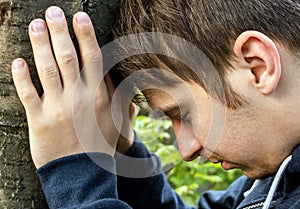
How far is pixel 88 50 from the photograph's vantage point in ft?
4.39

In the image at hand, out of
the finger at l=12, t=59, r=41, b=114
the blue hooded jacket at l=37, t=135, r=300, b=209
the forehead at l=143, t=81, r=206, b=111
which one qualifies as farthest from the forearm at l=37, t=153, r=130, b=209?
the forehead at l=143, t=81, r=206, b=111

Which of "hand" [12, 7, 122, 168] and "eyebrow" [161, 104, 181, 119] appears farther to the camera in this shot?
"eyebrow" [161, 104, 181, 119]

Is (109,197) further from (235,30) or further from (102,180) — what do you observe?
(235,30)

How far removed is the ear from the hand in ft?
1.14

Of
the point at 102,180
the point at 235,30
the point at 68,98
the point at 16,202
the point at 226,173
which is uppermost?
the point at 235,30

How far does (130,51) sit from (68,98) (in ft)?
0.76

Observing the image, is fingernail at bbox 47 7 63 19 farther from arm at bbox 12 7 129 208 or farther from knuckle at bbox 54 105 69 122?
knuckle at bbox 54 105 69 122

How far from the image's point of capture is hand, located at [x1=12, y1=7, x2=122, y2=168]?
129 centimetres

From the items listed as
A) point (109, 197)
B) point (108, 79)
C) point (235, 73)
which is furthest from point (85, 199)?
point (235, 73)

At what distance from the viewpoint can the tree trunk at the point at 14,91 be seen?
4.26 feet

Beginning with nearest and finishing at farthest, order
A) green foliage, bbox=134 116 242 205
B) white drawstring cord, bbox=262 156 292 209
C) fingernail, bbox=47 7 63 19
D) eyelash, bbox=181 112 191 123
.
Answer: fingernail, bbox=47 7 63 19 < white drawstring cord, bbox=262 156 292 209 < eyelash, bbox=181 112 191 123 < green foliage, bbox=134 116 242 205

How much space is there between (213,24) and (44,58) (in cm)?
42

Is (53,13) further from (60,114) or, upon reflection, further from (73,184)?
(73,184)

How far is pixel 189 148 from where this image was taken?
5.09 feet
